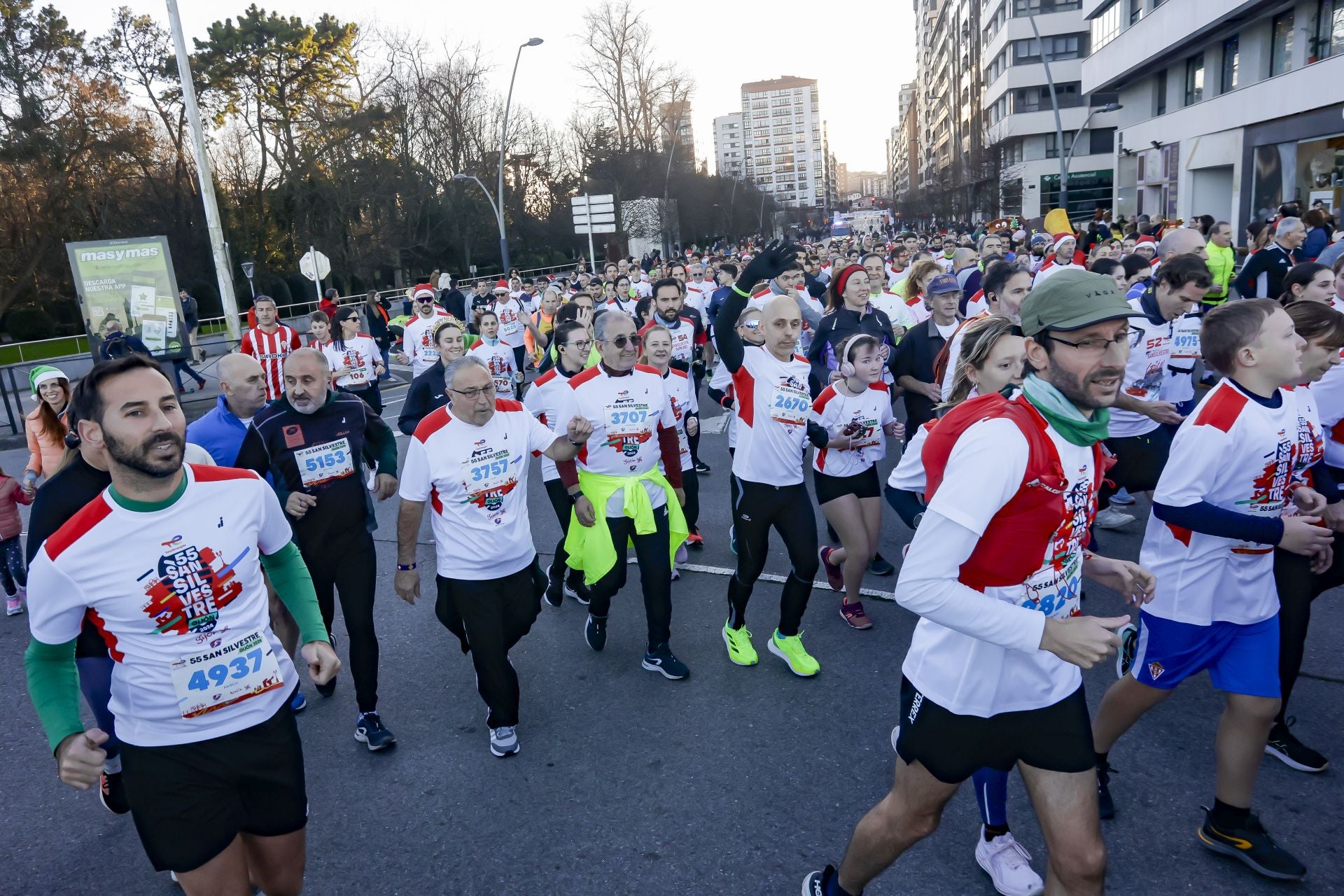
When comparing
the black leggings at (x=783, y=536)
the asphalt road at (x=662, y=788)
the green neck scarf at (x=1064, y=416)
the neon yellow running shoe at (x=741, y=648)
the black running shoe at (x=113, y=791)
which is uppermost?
the green neck scarf at (x=1064, y=416)

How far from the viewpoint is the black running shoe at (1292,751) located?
148 inches

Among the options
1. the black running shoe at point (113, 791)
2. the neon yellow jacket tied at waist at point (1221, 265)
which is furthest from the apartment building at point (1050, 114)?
the black running shoe at point (113, 791)

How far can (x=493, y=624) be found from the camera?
4.36 metres

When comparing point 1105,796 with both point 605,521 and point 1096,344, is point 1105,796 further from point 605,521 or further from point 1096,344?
point 605,521

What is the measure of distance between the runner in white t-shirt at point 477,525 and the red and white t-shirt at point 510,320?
27.2ft

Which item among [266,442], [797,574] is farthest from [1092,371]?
[266,442]

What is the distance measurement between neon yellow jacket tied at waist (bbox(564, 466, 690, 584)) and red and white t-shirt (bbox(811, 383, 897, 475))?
900 millimetres

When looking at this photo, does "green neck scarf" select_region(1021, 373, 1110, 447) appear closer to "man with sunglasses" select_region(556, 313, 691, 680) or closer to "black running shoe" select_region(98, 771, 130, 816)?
"man with sunglasses" select_region(556, 313, 691, 680)

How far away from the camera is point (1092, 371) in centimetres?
232

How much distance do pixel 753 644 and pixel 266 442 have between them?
2893mm

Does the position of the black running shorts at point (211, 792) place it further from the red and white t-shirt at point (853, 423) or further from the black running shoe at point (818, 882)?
the red and white t-shirt at point (853, 423)

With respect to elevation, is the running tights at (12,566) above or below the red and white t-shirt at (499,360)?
below

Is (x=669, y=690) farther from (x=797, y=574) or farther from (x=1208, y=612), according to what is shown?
(x=1208, y=612)

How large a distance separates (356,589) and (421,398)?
205 cm
